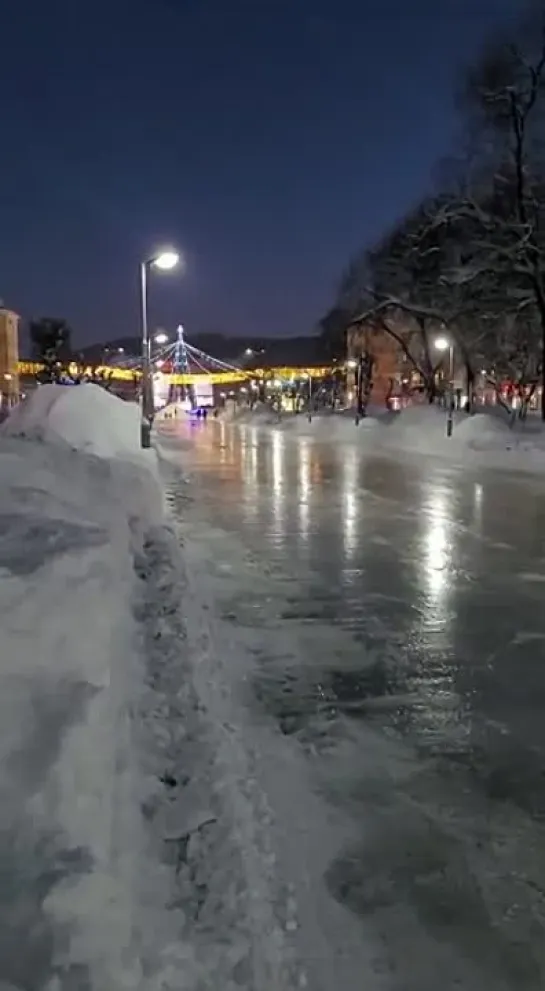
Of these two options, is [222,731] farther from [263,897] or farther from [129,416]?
[129,416]

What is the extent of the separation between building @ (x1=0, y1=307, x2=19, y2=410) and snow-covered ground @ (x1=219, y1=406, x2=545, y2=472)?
193 feet

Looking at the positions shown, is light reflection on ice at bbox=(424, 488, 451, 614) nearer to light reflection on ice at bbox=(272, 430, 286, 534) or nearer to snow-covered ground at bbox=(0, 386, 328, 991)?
light reflection on ice at bbox=(272, 430, 286, 534)

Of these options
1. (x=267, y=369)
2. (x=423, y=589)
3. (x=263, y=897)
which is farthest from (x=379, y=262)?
(x=267, y=369)

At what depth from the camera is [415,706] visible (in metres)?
6.36

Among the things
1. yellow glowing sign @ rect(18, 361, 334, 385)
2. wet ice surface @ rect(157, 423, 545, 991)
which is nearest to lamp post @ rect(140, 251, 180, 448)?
wet ice surface @ rect(157, 423, 545, 991)

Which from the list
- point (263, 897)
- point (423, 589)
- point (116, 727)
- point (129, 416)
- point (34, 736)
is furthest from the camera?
point (129, 416)

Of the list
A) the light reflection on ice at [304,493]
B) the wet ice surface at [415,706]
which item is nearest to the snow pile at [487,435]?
the light reflection on ice at [304,493]

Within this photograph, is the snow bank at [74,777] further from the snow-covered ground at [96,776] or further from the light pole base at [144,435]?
the light pole base at [144,435]

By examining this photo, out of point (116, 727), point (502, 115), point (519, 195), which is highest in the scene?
point (502, 115)

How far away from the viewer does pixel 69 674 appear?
17.0 ft

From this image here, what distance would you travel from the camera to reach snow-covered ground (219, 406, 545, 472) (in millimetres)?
29859

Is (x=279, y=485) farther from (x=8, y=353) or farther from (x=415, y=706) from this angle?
(x=8, y=353)

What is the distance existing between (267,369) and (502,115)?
92246 mm

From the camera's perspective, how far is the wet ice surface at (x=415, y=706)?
384 cm
